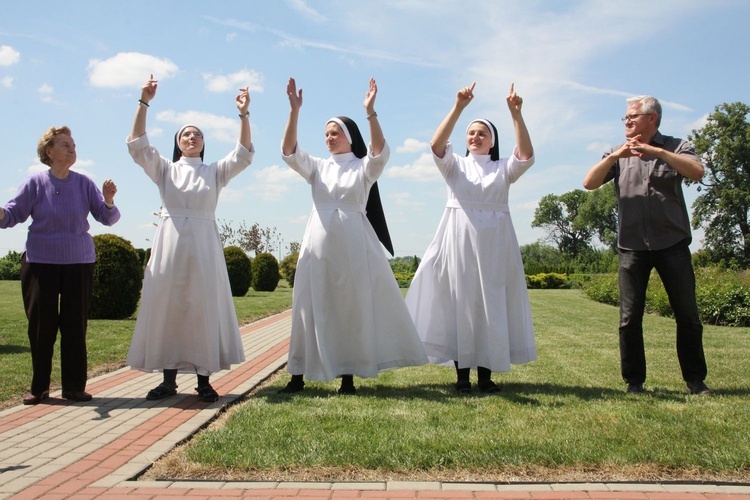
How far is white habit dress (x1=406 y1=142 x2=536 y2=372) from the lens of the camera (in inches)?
224

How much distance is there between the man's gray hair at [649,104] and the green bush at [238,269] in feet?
64.3

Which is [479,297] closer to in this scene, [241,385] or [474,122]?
[474,122]

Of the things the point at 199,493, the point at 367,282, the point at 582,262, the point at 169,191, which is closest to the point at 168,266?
the point at 169,191

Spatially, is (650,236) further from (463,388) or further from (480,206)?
(463,388)

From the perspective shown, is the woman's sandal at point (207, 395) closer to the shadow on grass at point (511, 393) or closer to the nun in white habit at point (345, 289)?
the shadow on grass at point (511, 393)

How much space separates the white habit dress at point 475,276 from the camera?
5695 mm

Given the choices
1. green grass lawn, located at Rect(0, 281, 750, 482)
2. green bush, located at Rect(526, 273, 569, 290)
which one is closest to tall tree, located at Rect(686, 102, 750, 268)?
green bush, located at Rect(526, 273, 569, 290)

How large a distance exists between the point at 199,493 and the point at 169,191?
3.08m

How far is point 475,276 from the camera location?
5785mm

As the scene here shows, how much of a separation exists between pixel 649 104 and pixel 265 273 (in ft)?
82.8

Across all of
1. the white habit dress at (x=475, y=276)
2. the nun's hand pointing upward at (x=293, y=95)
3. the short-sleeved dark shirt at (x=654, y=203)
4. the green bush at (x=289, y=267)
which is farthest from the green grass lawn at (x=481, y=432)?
the green bush at (x=289, y=267)

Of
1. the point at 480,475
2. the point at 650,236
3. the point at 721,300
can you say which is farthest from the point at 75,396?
the point at 721,300

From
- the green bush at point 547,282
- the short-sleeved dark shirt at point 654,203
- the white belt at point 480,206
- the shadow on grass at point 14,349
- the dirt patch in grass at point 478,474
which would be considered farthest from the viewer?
the green bush at point 547,282

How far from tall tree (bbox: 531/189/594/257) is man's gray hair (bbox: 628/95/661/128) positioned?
90.5 metres
